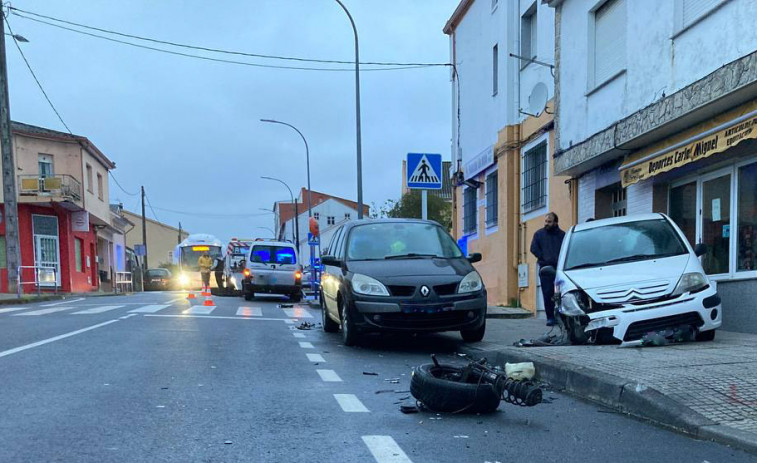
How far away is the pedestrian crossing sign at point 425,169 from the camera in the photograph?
38.8 ft

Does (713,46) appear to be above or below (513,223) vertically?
above

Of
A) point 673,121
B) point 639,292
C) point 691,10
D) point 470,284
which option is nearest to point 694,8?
point 691,10

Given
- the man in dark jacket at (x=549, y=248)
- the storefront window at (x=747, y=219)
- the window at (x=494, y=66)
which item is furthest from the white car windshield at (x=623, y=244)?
the window at (x=494, y=66)

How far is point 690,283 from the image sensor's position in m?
6.82

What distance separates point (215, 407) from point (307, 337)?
15.8 feet

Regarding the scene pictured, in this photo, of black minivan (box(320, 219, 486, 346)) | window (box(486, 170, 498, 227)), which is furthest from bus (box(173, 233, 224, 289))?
black minivan (box(320, 219, 486, 346))

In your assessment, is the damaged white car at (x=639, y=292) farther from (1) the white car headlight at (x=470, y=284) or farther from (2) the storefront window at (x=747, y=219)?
(2) the storefront window at (x=747, y=219)

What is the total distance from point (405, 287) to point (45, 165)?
29.8m

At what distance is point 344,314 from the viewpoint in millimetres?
8258

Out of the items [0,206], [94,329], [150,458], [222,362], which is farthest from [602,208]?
[0,206]

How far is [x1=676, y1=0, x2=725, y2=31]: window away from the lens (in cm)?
806

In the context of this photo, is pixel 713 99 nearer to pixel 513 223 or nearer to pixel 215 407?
pixel 215 407

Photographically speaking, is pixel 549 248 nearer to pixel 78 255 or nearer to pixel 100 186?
pixel 78 255

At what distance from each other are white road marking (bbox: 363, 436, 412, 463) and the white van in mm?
16467
